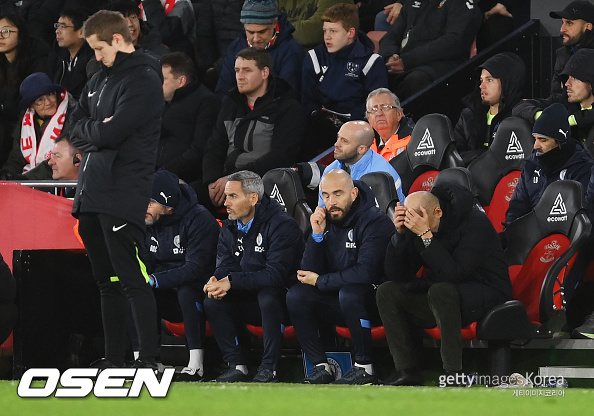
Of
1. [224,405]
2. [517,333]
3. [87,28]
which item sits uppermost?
[87,28]

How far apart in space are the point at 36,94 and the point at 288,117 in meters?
2.25

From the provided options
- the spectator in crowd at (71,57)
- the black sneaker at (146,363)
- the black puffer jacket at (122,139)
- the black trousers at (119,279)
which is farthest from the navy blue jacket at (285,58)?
the black sneaker at (146,363)

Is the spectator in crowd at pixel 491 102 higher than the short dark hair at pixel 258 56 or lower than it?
lower

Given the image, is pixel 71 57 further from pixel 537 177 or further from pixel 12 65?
pixel 537 177

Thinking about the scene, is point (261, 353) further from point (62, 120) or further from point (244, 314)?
point (62, 120)

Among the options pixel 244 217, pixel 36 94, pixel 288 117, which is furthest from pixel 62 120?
pixel 244 217

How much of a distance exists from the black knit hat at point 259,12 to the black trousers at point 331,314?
333 centimetres

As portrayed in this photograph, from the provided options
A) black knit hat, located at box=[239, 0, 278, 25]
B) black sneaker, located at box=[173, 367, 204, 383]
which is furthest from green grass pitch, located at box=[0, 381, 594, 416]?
black knit hat, located at box=[239, 0, 278, 25]

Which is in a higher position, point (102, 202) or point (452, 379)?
point (102, 202)

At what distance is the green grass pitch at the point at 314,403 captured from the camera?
193 inches

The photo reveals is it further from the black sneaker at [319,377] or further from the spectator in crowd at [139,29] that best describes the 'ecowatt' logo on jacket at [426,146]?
the spectator in crowd at [139,29]

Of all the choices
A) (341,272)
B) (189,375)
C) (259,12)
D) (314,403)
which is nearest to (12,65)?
(259,12)

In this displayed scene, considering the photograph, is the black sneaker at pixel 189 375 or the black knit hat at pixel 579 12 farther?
the black knit hat at pixel 579 12

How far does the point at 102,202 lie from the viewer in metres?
6.00
